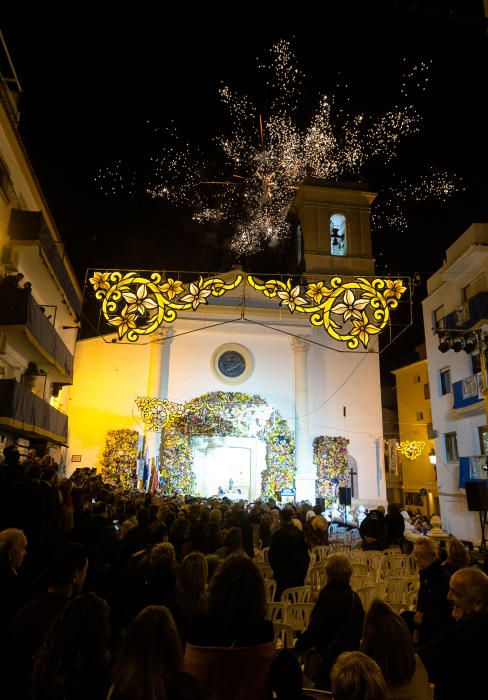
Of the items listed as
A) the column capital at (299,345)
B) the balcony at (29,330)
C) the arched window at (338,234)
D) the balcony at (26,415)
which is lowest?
the balcony at (26,415)

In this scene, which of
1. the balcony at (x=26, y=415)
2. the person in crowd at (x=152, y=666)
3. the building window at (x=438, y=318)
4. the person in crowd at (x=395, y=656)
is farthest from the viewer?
the building window at (x=438, y=318)

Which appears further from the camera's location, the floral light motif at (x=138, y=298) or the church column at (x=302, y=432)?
the church column at (x=302, y=432)

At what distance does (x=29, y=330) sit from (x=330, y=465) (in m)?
14.5

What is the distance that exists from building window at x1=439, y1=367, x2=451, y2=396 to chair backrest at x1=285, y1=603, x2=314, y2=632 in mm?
18922

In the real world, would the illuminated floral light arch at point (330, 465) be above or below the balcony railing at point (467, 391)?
below

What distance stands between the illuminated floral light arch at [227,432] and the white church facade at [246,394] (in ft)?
0.14

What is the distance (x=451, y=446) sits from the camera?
850 inches

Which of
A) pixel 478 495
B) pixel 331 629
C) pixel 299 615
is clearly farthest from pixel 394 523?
pixel 331 629

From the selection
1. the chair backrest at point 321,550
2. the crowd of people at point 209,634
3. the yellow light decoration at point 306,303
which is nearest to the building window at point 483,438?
the chair backrest at point 321,550

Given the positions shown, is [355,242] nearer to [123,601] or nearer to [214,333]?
[214,333]

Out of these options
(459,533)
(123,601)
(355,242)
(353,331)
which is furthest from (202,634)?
(355,242)

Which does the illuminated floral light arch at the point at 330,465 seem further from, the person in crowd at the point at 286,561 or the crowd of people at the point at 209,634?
the crowd of people at the point at 209,634

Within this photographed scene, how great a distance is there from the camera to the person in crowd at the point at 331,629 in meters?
3.41

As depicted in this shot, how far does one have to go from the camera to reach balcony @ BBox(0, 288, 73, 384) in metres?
11.5
